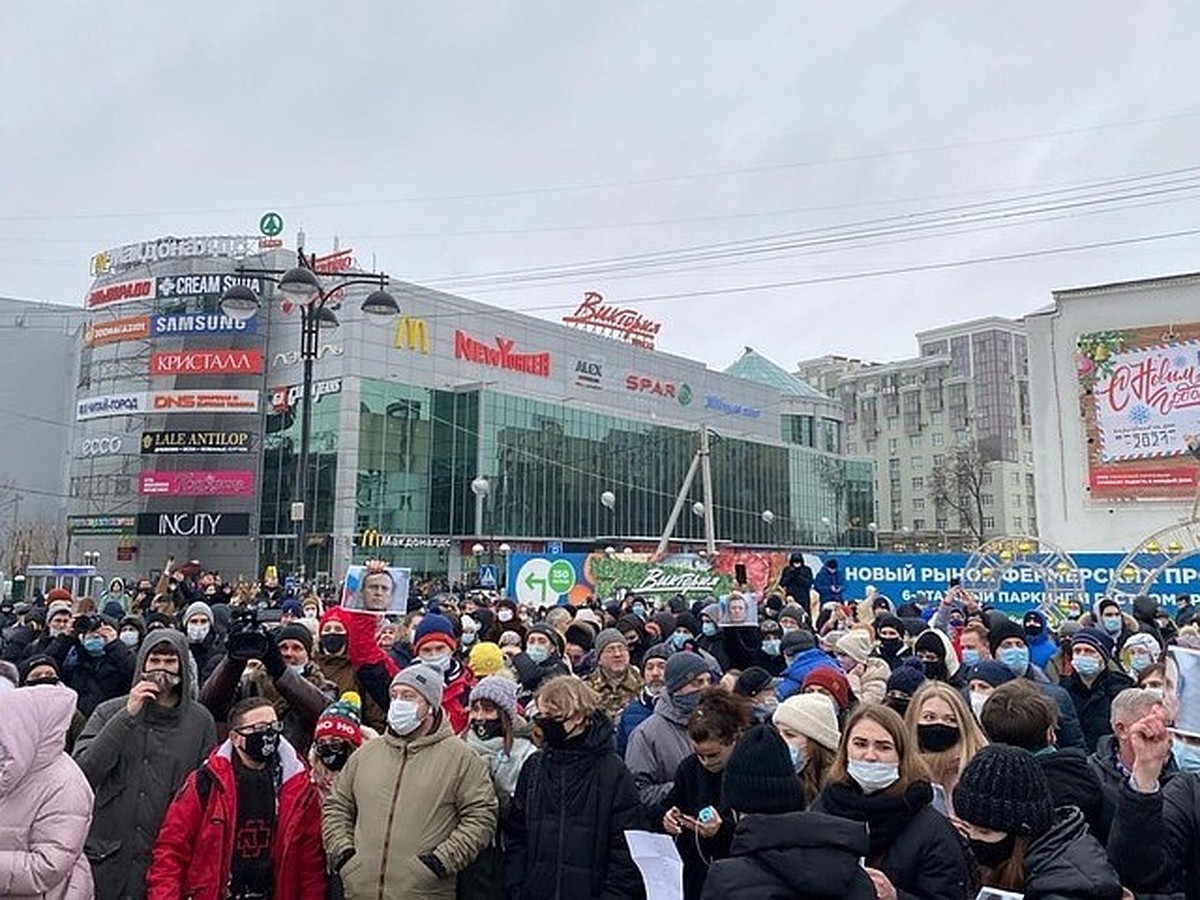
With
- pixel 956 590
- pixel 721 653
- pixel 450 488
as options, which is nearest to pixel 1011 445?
pixel 450 488

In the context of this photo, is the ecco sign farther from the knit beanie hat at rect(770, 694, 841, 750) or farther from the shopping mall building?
the knit beanie hat at rect(770, 694, 841, 750)

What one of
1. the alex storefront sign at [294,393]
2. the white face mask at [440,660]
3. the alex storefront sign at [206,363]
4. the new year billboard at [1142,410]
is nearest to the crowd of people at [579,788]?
Result: the white face mask at [440,660]

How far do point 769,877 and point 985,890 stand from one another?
644 mm

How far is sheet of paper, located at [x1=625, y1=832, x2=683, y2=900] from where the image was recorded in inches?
150

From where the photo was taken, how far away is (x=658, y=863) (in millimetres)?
3932

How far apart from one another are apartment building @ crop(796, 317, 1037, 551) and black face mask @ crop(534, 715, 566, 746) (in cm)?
9845

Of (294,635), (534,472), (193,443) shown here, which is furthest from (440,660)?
(193,443)

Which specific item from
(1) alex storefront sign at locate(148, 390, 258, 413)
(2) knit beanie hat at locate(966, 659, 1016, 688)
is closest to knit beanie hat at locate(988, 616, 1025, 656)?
(2) knit beanie hat at locate(966, 659, 1016, 688)

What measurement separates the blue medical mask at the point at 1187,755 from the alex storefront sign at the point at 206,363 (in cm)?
5633

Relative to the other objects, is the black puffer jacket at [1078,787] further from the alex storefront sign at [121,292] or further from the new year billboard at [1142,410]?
the alex storefront sign at [121,292]

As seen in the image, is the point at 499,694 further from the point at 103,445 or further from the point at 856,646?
the point at 103,445

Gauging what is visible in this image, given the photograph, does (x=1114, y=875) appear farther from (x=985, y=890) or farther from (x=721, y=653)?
(x=721, y=653)

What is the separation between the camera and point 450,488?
179 feet

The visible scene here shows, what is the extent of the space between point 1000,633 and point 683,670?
3.46 metres
